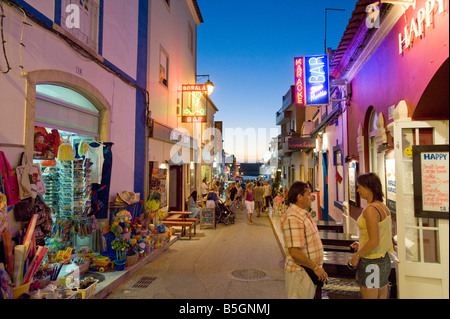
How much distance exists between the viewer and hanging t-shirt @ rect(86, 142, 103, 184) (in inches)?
269

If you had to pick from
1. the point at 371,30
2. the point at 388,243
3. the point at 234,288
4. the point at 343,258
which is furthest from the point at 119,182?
the point at 371,30

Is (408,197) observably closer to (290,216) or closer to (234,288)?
(290,216)

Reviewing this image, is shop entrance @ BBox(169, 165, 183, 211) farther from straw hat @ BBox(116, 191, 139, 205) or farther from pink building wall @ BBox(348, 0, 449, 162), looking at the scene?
pink building wall @ BBox(348, 0, 449, 162)

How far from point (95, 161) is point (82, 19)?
316 cm

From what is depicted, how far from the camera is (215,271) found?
683 cm

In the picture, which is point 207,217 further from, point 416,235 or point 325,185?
point 416,235

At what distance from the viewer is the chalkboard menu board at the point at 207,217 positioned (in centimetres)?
1239

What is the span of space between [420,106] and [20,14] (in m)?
6.40

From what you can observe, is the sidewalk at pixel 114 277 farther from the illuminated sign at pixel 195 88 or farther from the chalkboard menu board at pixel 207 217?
the illuminated sign at pixel 195 88

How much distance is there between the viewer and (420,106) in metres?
4.46

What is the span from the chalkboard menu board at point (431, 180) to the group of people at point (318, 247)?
66 cm

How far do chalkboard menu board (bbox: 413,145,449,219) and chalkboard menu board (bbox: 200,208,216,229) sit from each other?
30.1 feet

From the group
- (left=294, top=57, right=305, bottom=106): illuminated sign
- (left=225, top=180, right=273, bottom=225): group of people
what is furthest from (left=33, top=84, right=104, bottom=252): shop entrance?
(left=225, top=180, right=273, bottom=225): group of people

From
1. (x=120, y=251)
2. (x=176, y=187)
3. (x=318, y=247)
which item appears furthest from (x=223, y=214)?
(x=318, y=247)
